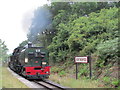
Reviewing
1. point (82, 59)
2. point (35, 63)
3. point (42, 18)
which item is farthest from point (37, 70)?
point (42, 18)

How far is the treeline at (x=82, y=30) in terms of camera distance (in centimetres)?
1488

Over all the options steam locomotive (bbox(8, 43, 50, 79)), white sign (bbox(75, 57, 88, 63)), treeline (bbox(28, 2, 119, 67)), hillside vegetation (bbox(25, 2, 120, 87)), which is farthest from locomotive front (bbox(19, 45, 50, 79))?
white sign (bbox(75, 57, 88, 63))

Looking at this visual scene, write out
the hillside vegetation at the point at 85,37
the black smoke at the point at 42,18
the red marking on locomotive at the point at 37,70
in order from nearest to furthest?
the hillside vegetation at the point at 85,37 → the red marking on locomotive at the point at 37,70 → the black smoke at the point at 42,18

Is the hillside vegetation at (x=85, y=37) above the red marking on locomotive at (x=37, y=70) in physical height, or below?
above

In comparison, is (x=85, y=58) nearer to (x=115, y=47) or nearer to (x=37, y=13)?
(x=115, y=47)

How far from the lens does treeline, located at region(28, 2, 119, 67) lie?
48.8ft

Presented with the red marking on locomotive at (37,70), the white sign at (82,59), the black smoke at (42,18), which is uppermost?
the black smoke at (42,18)

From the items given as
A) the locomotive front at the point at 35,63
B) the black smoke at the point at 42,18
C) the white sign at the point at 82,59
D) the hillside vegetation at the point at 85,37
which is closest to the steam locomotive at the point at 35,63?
the locomotive front at the point at 35,63

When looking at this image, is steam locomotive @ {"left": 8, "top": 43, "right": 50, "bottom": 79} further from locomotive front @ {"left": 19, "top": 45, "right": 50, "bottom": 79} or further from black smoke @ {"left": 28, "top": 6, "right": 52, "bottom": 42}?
black smoke @ {"left": 28, "top": 6, "right": 52, "bottom": 42}

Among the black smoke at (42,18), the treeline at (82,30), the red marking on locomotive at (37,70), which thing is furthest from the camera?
the black smoke at (42,18)

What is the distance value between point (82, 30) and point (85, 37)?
79 cm

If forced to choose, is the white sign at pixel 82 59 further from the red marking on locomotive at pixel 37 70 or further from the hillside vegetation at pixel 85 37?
the red marking on locomotive at pixel 37 70

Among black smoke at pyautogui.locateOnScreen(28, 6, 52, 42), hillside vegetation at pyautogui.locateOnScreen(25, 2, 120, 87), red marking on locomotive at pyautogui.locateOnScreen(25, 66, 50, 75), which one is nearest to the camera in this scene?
hillside vegetation at pyautogui.locateOnScreen(25, 2, 120, 87)

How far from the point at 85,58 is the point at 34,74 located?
5.22 meters
